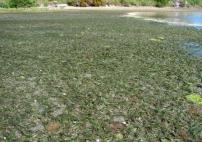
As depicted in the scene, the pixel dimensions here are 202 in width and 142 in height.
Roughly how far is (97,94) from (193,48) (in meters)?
17.7

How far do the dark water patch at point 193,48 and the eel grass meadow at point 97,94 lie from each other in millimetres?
794

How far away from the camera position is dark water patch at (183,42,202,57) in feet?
106

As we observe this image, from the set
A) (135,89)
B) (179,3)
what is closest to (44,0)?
(179,3)

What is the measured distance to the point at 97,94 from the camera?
1991 cm

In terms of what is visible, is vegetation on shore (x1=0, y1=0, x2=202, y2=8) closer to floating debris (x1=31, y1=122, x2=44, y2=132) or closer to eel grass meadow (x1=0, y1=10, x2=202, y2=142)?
eel grass meadow (x1=0, y1=10, x2=202, y2=142)

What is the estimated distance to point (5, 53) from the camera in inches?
1155

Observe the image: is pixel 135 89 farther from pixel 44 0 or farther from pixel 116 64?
pixel 44 0

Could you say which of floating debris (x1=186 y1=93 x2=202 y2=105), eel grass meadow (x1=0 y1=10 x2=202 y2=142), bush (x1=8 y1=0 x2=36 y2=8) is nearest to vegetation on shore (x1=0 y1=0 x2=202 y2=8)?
bush (x1=8 y1=0 x2=36 y2=8)

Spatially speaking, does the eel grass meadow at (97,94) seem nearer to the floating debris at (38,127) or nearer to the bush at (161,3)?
the floating debris at (38,127)

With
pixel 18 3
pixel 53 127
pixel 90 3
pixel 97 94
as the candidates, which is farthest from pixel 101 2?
pixel 53 127

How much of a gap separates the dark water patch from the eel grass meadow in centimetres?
79

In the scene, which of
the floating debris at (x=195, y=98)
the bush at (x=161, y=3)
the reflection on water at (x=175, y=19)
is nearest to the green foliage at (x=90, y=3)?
the bush at (x=161, y=3)

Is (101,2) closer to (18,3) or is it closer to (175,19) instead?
(18,3)

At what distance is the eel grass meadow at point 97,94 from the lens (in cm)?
1589
